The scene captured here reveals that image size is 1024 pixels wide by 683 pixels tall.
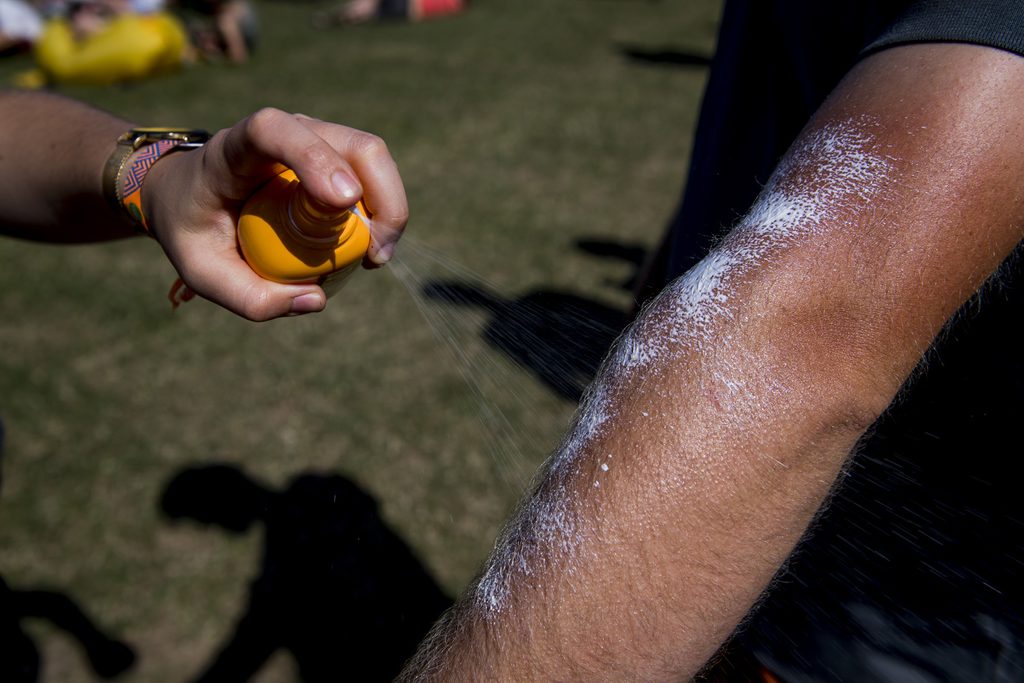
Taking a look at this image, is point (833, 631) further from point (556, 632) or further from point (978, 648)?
point (556, 632)

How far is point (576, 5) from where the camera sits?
1417cm

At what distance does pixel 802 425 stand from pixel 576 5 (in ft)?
49.1

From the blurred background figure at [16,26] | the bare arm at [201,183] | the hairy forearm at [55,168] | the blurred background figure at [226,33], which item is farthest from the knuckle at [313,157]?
the blurred background figure at [16,26]

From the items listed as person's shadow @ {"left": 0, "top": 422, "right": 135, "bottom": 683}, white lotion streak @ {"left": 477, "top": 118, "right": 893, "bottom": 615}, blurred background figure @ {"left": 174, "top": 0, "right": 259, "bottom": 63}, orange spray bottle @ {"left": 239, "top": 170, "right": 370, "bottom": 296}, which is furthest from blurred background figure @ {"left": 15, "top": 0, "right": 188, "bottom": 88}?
white lotion streak @ {"left": 477, "top": 118, "right": 893, "bottom": 615}

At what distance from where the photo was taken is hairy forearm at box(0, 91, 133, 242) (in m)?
1.52

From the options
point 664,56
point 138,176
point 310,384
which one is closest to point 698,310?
point 138,176

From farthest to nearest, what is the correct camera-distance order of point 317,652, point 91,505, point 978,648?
point 91,505 → point 317,652 → point 978,648

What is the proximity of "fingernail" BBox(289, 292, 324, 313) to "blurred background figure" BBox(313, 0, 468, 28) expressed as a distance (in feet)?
44.4

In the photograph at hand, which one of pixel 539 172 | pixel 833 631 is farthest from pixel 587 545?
pixel 539 172

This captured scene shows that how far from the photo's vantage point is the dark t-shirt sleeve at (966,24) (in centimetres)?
88

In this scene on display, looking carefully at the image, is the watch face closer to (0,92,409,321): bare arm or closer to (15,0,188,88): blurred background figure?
(0,92,409,321): bare arm

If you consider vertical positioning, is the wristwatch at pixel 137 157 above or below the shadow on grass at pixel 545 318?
above

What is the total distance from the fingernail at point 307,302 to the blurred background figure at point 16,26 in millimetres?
13169

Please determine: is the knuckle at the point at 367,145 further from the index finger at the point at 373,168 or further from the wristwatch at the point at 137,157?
the wristwatch at the point at 137,157
